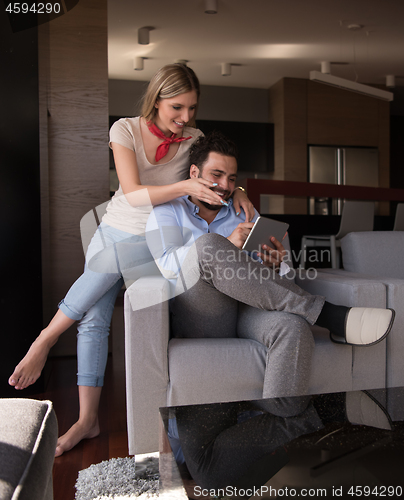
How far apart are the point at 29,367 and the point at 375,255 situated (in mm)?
1637

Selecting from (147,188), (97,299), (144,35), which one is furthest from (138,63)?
(97,299)

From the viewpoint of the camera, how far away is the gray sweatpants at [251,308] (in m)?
1.45

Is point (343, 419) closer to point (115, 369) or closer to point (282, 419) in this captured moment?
point (282, 419)

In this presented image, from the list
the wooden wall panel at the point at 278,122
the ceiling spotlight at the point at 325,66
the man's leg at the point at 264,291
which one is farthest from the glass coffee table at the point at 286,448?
the wooden wall panel at the point at 278,122

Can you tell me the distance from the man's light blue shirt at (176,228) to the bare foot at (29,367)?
1.83 ft

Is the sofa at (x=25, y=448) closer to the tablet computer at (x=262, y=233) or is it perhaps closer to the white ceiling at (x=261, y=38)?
the tablet computer at (x=262, y=233)

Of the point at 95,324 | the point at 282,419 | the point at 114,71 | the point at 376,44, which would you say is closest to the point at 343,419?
the point at 282,419

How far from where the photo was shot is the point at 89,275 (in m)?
1.74

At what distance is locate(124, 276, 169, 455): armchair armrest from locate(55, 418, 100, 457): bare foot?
0.30 metres

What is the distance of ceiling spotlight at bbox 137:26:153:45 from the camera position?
204 inches

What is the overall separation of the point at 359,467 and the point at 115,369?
1967mm

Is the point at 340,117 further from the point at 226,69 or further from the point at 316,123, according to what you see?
the point at 226,69

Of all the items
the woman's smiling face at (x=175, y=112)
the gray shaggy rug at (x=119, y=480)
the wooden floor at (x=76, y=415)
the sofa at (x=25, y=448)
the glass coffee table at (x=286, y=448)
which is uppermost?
the woman's smiling face at (x=175, y=112)

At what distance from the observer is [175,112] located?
1881 millimetres
